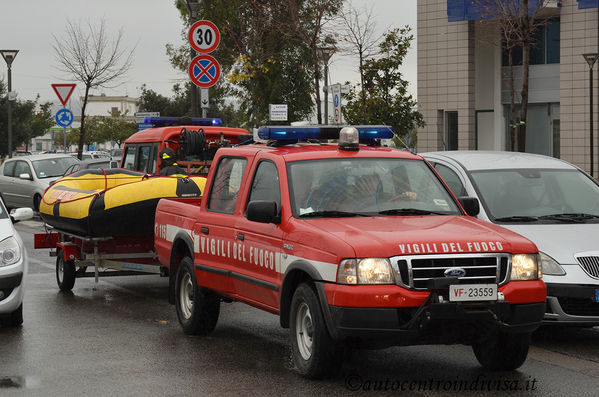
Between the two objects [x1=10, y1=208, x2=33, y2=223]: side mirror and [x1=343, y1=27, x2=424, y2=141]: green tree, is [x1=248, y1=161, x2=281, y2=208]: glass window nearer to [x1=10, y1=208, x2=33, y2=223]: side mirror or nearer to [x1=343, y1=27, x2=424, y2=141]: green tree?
[x1=10, y1=208, x2=33, y2=223]: side mirror

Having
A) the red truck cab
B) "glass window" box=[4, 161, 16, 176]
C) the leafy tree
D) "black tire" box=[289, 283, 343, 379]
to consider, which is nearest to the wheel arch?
"black tire" box=[289, 283, 343, 379]

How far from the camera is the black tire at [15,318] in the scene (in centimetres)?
1034

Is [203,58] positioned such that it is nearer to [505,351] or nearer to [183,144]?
[183,144]

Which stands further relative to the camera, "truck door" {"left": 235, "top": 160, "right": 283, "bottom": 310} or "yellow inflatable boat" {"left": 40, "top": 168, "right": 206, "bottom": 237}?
"yellow inflatable boat" {"left": 40, "top": 168, "right": 206, "bottom": 237}

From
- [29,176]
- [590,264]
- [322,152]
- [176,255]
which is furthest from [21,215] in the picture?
[29,176]

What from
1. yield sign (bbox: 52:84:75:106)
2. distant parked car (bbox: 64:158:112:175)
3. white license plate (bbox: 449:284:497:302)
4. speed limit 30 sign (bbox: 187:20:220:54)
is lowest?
distant parked car (bbox: 64:158:112:175)

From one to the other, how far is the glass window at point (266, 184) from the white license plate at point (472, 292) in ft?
5.86

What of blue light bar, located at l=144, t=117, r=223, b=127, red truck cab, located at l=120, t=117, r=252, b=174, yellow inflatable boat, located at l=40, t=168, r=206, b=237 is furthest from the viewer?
blue light bar, located at l=144, t=117, r=223, b=127

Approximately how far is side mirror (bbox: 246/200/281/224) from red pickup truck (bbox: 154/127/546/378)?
0.01 metres

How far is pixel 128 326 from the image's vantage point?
410 inches

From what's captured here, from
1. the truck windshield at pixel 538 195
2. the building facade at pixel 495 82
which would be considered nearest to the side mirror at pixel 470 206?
the truck windshield at pixel 538 195

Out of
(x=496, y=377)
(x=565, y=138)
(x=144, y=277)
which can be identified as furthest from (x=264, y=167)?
(x=565, y=138)

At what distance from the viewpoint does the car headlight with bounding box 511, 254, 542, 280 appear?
24.0 ft

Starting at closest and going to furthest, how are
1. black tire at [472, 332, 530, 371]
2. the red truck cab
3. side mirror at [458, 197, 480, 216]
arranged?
black tire at [472, 332, 530, 371] < side mirror at [458, 197, 480, 216] < the red truck cab
